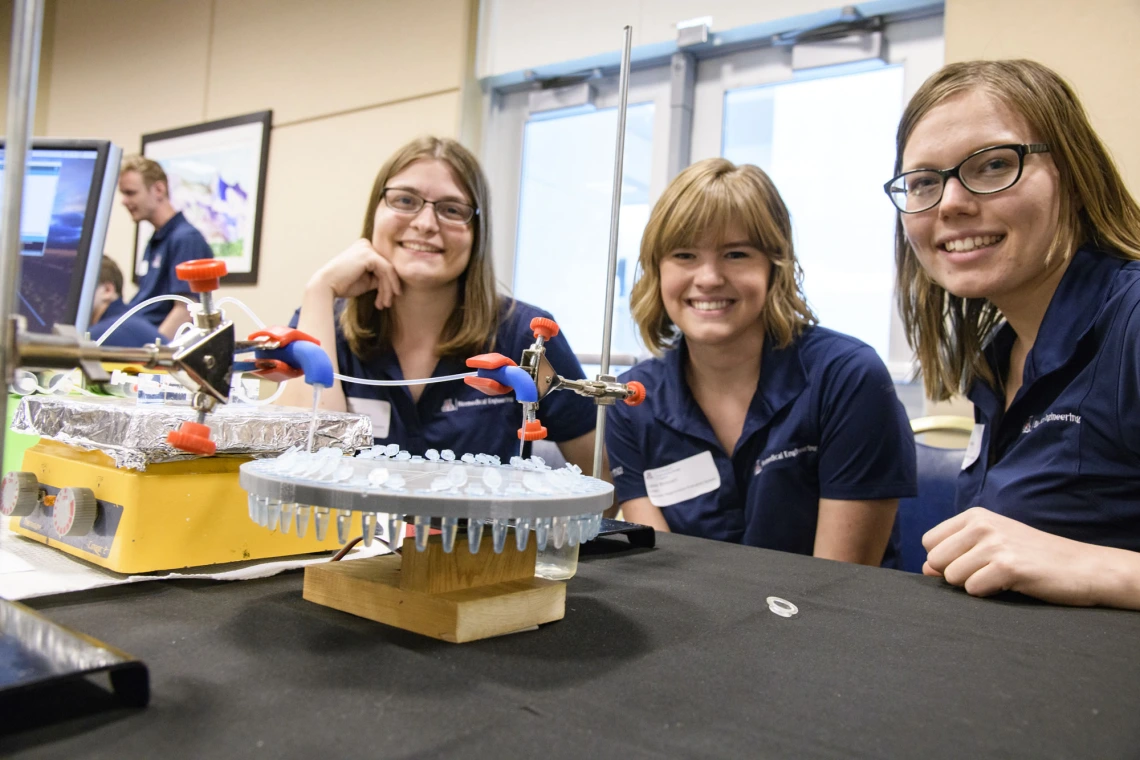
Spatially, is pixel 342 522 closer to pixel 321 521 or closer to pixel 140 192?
pixel 321 521

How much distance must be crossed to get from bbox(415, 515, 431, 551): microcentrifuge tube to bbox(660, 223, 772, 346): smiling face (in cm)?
91

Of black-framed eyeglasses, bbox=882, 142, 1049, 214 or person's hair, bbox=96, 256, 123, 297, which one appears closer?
black-framed eyeglasses, bbox=882, 142, 1049, 214

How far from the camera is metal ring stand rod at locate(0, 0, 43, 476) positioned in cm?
41

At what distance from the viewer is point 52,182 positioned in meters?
Answer: 1.35

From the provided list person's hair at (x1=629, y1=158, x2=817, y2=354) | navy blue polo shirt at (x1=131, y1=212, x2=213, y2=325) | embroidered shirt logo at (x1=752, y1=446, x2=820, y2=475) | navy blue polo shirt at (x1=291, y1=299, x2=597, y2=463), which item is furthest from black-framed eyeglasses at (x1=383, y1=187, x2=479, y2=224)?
navy blue polo shirt at (x1=131, y1=212, x2=213, y2=325)

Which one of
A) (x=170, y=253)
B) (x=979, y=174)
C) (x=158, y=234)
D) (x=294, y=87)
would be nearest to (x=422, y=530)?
(x=979, y=174)

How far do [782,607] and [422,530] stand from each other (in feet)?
1.07

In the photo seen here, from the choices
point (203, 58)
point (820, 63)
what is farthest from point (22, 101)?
point (203, 58)

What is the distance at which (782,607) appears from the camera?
676 millimetres

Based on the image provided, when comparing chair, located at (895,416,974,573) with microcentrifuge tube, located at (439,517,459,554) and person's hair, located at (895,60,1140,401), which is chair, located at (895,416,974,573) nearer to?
person's hair, located at (895,60,1140,401)

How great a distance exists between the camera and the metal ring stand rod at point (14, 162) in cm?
41

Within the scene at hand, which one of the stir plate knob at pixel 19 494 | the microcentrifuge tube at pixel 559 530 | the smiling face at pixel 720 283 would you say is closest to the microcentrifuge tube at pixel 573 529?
the microcentrifuge tube at pixel 559 530

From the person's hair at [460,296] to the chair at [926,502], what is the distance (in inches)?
33.8

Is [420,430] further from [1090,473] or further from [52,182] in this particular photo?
[1090,473]
